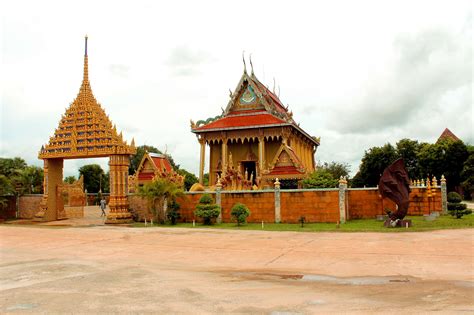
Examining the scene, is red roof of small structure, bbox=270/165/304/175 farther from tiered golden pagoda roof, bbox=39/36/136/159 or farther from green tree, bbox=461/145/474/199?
green tree, bbox=461/145/474/199

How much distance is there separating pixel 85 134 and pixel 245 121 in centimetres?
1498

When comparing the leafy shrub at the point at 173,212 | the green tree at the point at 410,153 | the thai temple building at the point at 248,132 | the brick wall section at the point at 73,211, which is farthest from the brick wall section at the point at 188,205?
the green tree at the point at 410,153

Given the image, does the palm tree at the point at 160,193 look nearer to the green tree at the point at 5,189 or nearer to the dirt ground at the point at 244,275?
the dirt ground at the point at 244,275

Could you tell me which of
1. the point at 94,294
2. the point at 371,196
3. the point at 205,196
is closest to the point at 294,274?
the point at 94,294

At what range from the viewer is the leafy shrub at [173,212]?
22.8 metres

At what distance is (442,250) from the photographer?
1153 centimetres

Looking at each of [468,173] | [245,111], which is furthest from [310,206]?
[468,173]

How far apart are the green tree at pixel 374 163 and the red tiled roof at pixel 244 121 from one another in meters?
15.8

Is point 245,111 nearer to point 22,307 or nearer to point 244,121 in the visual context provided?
point 244,121

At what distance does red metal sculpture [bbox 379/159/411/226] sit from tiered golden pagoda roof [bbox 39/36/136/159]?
41.8ft

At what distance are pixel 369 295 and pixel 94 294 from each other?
451 cm

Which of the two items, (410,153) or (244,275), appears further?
(410,153)

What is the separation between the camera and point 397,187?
726 inches

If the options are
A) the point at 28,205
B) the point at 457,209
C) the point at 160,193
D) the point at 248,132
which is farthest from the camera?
the point at 248,132
